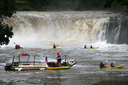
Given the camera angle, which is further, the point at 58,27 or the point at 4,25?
the point at 58,27

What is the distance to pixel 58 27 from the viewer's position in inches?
2224

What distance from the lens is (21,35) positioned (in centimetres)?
5312

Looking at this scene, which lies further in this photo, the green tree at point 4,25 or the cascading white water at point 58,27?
the cascading white water at point 58,27

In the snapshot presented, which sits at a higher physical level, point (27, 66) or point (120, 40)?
point (120, 40)

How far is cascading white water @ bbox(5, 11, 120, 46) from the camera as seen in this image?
5166cm

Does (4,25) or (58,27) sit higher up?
(58,27)

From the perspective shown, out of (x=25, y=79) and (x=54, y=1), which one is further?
(x=54, y=1)

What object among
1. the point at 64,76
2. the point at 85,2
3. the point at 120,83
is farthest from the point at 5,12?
the point at 85,2

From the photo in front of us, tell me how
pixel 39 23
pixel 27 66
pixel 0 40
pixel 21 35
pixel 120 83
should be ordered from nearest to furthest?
pixel 120 83, pixel 27 66, pixel 0 40, pixel 21 35, pixel 39 23

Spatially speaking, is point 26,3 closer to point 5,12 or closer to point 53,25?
point 53,25

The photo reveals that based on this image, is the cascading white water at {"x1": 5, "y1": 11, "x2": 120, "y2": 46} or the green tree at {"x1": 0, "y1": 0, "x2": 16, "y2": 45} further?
the cascading white water at {"x1": 5, "y1": 11, "x2": 120, "y2": 46}

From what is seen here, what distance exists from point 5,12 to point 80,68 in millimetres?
15666

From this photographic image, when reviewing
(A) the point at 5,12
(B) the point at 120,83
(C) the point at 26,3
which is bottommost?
(B) the point at 120,83

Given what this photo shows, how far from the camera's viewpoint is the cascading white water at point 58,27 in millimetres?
51662
